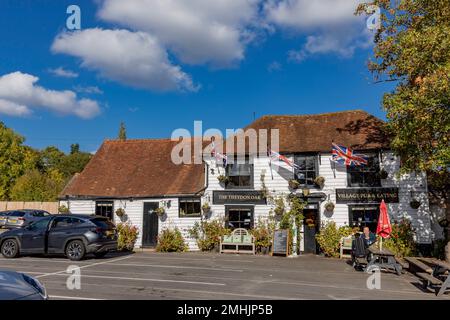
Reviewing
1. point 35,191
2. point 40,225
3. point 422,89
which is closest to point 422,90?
point 422,89

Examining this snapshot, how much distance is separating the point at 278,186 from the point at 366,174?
442 cm

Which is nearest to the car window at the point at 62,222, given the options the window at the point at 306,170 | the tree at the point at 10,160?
the window at the point at 306,170

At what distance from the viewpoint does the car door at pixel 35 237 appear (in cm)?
1489

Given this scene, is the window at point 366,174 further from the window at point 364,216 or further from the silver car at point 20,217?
the silver car at point 20,217

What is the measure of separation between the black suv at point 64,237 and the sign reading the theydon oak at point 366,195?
10.9 meters

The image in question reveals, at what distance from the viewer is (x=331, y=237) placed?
17.3 m

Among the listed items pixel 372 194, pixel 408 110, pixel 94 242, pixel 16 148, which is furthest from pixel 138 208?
pixel 16 148

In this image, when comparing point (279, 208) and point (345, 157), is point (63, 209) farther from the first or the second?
point (345, 157)

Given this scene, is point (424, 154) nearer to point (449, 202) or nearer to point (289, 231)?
point (449, 202)

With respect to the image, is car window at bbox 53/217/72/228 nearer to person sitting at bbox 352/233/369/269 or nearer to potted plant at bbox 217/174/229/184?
potted plant at bbox 217/174/229/184

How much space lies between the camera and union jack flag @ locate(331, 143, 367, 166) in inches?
673

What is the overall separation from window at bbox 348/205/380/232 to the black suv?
443 inches

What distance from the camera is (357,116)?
2053 centimetres
